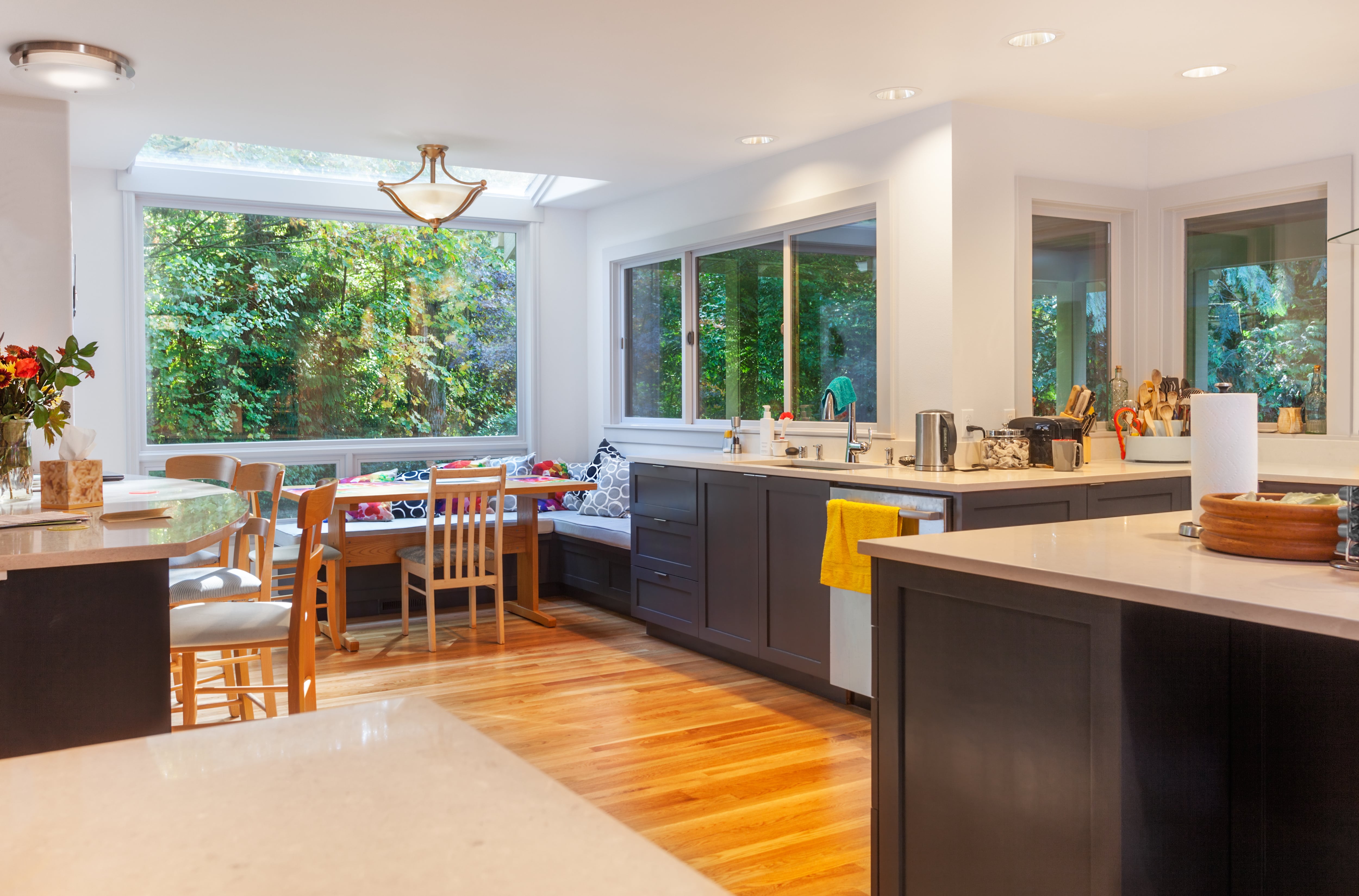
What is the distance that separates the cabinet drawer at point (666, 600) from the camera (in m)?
4.72

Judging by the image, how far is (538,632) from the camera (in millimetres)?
5160

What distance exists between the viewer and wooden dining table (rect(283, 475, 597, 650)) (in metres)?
4.84

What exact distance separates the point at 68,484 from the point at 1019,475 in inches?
121

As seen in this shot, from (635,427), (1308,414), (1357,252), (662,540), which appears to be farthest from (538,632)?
(1357,252)

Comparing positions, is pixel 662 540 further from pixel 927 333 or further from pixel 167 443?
pixel 167 443

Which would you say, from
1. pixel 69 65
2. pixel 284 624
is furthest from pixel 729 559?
pixel 69 65

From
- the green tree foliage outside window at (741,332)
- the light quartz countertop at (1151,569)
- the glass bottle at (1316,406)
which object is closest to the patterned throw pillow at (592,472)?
the green tree foliage outside window at (741,332)

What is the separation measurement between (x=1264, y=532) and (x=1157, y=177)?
351 centimetres

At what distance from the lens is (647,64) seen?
3.77 m

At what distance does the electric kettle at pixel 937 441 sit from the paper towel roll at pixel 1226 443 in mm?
2038

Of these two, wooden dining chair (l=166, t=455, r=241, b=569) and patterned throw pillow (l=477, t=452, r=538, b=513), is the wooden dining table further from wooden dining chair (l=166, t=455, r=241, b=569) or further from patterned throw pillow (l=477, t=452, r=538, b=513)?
wooden dining chair (l=166, t=455, r=241, b=569)

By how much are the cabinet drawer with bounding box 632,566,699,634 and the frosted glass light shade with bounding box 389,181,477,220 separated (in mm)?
2060

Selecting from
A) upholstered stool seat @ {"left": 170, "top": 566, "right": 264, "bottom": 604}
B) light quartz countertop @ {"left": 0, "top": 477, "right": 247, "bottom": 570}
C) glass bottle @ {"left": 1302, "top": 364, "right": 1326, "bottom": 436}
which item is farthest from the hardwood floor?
glass bottle @ {"left": 1302, "top": 364, "right": 1326, "bottom": 436}

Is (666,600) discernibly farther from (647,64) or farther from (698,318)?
(647,64)
